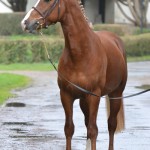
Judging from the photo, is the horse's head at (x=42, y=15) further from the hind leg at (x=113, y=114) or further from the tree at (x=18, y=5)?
the tree at (x=18, y=5)

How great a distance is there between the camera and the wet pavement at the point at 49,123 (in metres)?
10.8

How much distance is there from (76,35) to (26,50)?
21702 mm

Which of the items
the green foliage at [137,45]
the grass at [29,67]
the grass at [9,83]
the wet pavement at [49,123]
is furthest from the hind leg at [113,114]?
the green foliage at [137,45]

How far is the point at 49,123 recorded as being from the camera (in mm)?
13102

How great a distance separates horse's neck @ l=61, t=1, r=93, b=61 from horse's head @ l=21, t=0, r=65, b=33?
0.28 m

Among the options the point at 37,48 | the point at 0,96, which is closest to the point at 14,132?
the point at 0,96

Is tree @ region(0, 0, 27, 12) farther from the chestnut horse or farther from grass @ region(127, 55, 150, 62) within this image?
the chestnut horse

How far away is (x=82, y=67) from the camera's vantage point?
8852mm

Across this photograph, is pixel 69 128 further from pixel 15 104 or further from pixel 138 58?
pixel 138 58

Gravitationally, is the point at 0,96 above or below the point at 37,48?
above

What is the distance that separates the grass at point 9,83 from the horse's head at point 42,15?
9.38 meters

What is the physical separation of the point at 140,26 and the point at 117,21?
23.9 ft

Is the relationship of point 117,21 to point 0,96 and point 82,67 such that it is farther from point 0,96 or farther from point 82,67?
point 82,67

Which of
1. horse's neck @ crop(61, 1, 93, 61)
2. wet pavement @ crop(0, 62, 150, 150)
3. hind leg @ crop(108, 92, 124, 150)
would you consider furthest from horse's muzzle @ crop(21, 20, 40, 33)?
wet pavement @ crop(0, 62, 150, 150)
